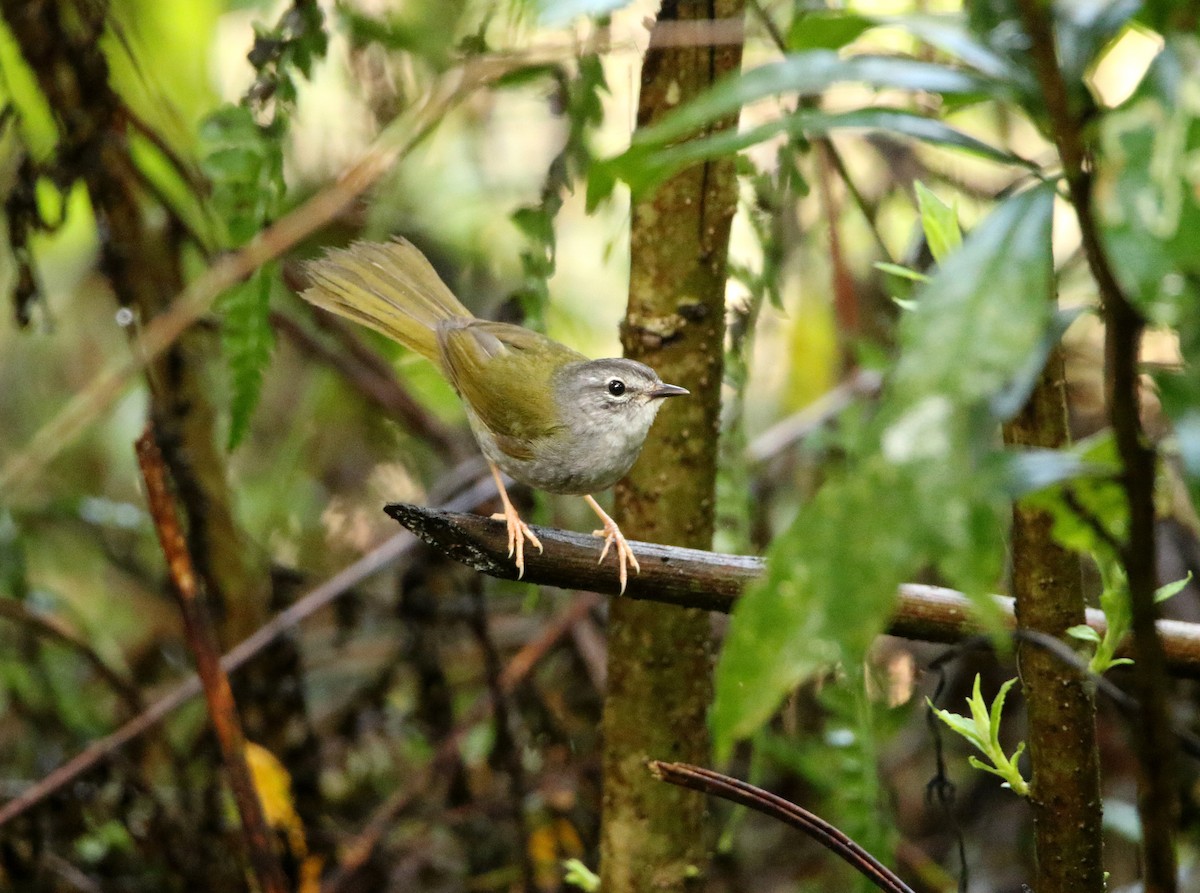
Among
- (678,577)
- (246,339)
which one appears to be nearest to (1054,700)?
(678,577)

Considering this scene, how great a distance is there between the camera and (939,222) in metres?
1.66

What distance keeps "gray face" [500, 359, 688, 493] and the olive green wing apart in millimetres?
73

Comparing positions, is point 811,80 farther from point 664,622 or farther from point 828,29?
point 664,622

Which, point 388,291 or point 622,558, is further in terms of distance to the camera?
point 388,291

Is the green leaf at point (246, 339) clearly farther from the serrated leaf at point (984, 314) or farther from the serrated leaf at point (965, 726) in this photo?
the serrated leaf at point (984, 314)

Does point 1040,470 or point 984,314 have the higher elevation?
point 984,314

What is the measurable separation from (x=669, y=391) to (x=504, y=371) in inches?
26.6

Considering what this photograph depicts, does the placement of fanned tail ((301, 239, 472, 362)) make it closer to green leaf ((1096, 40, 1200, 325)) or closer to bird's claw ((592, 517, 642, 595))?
bird's claw ((592, 517, 642, 595))

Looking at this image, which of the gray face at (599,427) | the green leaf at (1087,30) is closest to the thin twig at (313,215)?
the gray face at (599,427)

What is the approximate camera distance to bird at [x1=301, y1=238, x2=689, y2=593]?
89.1 inches

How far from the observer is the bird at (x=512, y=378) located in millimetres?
2264

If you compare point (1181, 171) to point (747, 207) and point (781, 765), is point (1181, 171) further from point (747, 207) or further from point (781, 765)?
point (781, 765)

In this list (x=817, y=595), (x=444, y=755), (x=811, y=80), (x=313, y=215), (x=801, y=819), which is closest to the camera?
(x=817, y=595)

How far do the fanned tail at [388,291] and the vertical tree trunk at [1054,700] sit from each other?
1.57 meters
